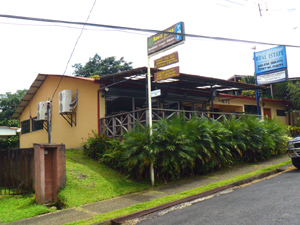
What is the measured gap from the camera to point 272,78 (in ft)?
67.5

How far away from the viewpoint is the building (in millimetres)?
12625

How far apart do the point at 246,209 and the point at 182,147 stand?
381 cm

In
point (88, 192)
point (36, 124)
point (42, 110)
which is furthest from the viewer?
point (36, 124)

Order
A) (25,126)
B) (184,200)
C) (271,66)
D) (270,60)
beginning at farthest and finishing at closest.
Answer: (25,126) < (270,60) < (271,66) < (184,200)

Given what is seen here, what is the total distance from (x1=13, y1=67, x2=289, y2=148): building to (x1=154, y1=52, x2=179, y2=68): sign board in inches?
43.7

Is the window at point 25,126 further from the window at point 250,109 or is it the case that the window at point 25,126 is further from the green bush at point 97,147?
the window at point 250,109

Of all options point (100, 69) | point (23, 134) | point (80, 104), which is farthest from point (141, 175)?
point (100, 69)

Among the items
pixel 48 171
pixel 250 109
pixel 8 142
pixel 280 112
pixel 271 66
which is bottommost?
pixel 48 171

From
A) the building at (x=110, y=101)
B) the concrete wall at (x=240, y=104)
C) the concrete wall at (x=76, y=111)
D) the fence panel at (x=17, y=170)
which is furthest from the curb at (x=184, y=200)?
the concrete wall at (x=240, y=104)

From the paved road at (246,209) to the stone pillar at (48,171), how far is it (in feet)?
10.7

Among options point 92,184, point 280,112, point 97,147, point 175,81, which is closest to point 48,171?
point 92,184

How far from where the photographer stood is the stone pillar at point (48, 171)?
7953mm

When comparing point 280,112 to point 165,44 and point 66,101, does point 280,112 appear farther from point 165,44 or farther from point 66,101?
point 165,44

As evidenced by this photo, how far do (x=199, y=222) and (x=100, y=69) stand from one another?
33294 millimetres
